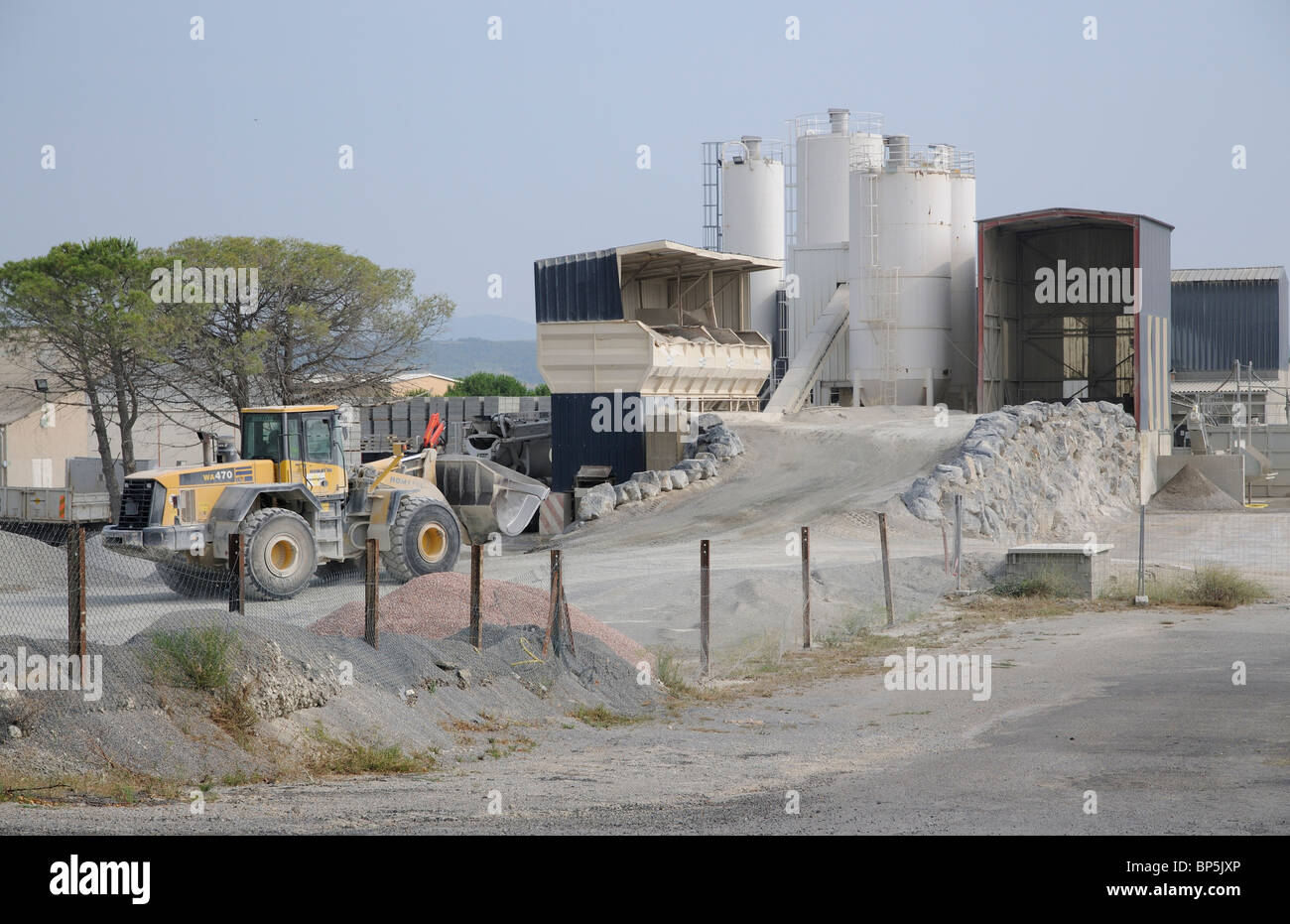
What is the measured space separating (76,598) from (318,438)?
1204 cm

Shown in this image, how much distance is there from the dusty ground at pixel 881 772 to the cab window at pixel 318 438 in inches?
395

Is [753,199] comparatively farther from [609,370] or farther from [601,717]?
[601,717]

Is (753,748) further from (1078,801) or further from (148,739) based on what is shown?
(148,739)

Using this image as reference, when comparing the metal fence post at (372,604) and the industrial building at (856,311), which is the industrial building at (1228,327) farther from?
the metal fence post at (372,604)

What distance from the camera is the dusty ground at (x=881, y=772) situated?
311 inches

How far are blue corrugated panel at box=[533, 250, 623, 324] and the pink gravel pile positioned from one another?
21.8 m

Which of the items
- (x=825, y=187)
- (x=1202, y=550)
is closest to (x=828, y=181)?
(x=825, y=187)

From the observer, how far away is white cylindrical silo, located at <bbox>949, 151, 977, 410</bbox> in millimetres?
45219

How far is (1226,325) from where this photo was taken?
61.1 m

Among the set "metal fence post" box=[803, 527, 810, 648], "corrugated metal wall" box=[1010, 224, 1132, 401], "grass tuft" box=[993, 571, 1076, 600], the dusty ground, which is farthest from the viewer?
"corrugated metal wall" box=[1010, 224, 1132, 401]

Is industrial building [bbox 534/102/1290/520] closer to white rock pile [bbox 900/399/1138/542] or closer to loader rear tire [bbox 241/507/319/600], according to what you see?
white rock pile [bbox 900/399/1138/542]

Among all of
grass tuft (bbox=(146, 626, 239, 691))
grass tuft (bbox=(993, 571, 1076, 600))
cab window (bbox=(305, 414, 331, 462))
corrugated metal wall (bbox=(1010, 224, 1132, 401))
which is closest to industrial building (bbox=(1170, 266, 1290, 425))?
corrugated metal wall (bbox=(1010, 224, 1132, 401))

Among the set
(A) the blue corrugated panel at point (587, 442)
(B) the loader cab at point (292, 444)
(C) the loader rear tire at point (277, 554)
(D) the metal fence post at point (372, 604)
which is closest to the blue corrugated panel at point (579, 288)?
(A) the blue corrugated panel at point (587, 442)
